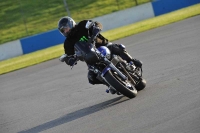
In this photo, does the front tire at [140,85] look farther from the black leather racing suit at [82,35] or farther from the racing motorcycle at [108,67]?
the black leather racing suit at [82,35]

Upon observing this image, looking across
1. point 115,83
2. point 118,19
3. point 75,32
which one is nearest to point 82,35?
point 75,32

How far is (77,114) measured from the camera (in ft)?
30.4

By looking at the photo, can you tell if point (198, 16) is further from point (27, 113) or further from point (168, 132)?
point (168, 132)

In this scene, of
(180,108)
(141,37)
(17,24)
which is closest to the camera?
(180,108)

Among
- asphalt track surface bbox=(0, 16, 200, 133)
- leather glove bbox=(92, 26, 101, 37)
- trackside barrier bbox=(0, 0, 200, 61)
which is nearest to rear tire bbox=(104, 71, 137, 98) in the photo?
asphalt track surface bbox=(0, 16, 200, 133)

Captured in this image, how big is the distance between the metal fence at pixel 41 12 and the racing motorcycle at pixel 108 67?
21997 mm

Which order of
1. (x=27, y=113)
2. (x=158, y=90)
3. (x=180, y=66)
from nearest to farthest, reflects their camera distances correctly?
(x=158, y=90) → (x=27, y=113) → (x=180, y=66)

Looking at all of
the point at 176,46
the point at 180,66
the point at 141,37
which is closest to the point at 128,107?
the point at 180,66

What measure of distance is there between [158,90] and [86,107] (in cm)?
124

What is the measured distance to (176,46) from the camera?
15.2 metres

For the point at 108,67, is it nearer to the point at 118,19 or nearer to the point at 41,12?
the point at 118,19

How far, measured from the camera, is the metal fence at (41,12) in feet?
105

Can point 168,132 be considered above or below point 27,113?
above

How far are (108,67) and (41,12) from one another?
2515cm
